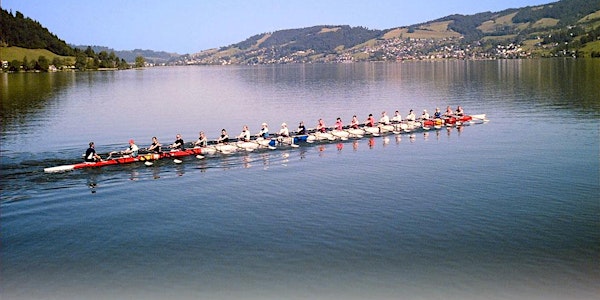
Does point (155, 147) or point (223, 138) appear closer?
point (155, 147)

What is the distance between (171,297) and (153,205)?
11308 millimetres

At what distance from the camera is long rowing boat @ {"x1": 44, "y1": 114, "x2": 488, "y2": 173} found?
37.2 meters

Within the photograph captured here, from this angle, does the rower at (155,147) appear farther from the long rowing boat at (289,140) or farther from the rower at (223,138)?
the rower at (223,138)

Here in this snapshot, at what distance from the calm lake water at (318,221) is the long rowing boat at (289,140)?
1.09m

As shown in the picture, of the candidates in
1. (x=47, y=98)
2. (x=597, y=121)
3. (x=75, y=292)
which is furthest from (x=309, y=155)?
(x=47, y=98)

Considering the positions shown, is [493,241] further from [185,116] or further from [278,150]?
[185,116]

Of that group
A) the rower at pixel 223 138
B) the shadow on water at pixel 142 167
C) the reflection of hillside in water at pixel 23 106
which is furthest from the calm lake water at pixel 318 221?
the reflection of hillside in water at pixel 23 106

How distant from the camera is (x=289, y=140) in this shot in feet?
147

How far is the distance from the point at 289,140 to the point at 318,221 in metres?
19.8

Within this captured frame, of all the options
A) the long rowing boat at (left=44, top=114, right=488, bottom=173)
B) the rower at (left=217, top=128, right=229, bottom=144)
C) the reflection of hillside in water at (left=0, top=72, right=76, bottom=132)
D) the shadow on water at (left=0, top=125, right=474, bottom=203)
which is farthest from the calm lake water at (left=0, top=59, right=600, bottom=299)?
the reflection of hillside in water at (left=0, top=72, right=76, bottom=132)

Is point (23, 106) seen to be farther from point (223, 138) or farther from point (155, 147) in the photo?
point (223, 138)

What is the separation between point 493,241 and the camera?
22.5 meters

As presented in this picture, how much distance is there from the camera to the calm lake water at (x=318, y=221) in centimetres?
1908

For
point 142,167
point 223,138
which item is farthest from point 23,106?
point 142,167
